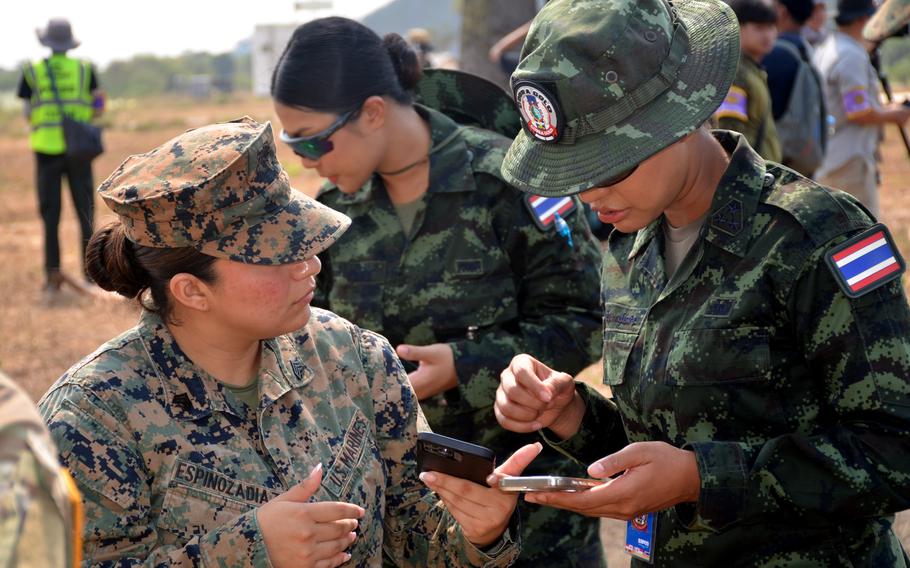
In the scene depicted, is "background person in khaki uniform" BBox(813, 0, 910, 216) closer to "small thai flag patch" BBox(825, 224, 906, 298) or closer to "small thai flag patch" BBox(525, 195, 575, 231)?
"small thai flag patch" BBox(525, 195, 575, 231)

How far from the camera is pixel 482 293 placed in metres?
3.25

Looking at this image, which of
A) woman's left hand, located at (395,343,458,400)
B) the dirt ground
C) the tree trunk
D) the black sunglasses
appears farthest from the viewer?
the tree trunk

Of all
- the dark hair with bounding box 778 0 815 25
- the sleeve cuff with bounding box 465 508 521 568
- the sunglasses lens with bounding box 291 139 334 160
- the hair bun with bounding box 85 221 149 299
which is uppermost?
the hair bun with bounding box 85 221 149 299

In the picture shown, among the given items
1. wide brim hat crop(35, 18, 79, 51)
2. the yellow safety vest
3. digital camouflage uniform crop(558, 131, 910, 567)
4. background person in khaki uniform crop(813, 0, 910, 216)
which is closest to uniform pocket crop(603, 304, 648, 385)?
digital camouflage uniform crop(558, 131, 910, 567)

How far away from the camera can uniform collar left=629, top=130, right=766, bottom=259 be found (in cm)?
217

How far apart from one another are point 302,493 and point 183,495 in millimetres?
271

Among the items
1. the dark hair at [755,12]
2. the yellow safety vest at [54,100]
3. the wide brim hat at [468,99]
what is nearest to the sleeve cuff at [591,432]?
the wide brim hat at [468,99]

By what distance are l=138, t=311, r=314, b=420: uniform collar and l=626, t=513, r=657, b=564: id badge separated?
2.60 feet

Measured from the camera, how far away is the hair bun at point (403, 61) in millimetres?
3428

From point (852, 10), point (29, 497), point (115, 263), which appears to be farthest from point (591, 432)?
point (852, 10)

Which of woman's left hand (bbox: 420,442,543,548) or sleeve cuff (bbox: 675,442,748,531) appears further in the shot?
woman's left hand (bbox: 420,442,543,548)

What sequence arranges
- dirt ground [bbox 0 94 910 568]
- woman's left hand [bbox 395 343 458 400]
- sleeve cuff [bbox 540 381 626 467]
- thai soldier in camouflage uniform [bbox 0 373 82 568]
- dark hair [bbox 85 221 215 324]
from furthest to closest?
dirt ground [bbox 0 94 910 568] < woman's left hand [bbox 395 343 458 400] < sleeve cuff [bbox 540 381 626 467] < dark hair [bbox 85 221 215 324] < thai soldier in camouflage uniform [bbox 0 373 82 568]

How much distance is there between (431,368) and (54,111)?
7.71 meters

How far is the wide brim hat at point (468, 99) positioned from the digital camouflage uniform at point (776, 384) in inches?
52.1
